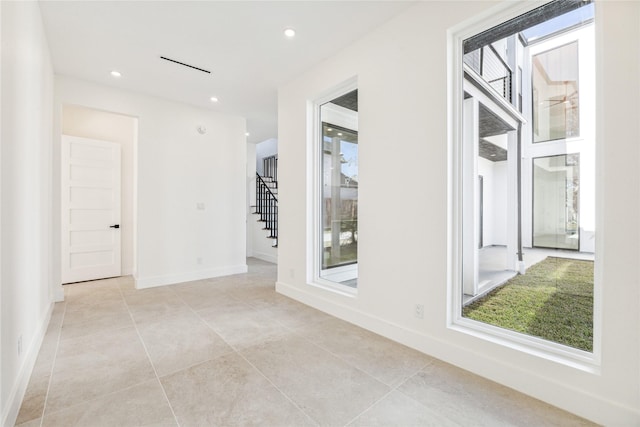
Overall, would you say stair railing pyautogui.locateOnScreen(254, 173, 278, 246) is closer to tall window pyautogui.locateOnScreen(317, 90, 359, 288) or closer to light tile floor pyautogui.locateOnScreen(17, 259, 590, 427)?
→ tall window pyautogui.locateOnScreen(317, 90, 359, 288)

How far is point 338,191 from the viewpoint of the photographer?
3.82 metres

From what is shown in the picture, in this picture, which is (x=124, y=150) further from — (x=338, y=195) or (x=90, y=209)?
(x=338, y=195)

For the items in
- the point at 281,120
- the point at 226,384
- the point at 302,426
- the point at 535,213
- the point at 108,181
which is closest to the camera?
the point at 302,426

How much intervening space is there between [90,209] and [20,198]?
361 centimetres

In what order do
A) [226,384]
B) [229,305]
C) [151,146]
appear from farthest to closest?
[151,146], [229,305], [226,384]

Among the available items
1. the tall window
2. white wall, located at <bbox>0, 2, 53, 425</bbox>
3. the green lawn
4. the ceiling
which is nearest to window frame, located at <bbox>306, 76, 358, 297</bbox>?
the tall window

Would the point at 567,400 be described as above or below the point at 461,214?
below

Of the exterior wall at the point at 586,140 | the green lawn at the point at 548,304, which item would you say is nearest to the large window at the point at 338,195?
the green lawn at the point at 548,304

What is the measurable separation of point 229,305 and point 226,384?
178 cm

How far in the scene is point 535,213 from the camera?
220cm

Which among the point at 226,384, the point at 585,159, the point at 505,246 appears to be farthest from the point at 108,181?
the point at 585,159

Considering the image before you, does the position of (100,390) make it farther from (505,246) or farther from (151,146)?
(151,146)

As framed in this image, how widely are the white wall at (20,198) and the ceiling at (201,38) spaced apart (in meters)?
0.48

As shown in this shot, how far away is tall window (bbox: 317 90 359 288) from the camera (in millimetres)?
3521
